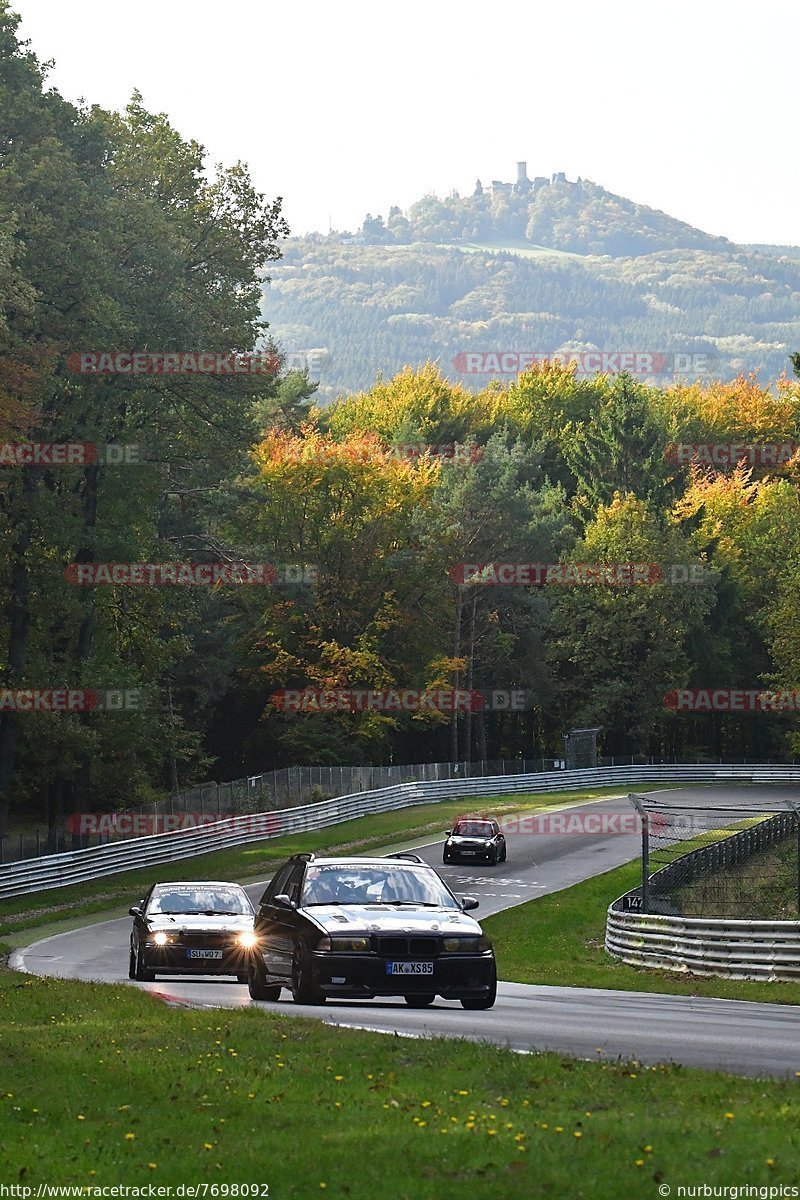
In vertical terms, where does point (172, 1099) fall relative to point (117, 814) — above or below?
above

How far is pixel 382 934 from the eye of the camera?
53.9 feet

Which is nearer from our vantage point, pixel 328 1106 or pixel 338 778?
pixel 328 1106

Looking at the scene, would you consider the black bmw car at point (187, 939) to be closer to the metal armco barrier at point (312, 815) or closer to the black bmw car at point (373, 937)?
the black bmw car at point (373, 937)

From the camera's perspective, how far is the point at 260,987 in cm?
1853

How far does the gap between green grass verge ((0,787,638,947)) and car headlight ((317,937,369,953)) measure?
62.1ft

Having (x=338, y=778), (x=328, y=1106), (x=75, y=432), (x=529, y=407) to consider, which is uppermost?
(x=529, y=407)

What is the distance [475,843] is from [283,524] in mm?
35932

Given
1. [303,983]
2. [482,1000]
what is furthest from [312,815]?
[303,983]

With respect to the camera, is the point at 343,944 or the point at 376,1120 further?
the point at 343,944

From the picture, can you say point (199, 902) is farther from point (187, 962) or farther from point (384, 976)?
point (384, 976)

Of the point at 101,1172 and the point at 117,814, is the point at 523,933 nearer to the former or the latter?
the point at 117,814

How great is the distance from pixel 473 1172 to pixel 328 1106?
1978 millimetres

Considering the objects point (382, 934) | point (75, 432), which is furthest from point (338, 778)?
point (382, 934)

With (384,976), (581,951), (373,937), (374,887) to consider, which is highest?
(374,887)
